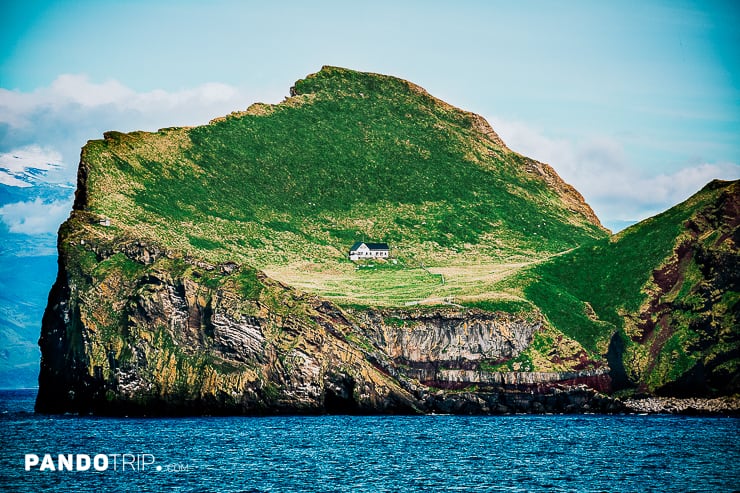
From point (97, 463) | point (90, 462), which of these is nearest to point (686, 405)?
point (97, 463)

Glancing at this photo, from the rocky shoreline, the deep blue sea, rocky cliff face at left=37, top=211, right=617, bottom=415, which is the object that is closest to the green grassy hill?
the rocky shoreline

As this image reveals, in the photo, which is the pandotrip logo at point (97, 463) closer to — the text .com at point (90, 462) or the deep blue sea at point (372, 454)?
the text .com at point (90, 462)

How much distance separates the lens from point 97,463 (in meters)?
111

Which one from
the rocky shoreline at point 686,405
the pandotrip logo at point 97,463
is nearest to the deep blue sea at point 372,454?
the pandotrip logo at point 97,463

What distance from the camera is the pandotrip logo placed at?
4267 inches

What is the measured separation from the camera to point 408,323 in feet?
593

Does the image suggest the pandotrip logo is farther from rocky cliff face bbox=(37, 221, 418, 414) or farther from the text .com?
rocky cliff face bbox=(37, 221, 418, 414)

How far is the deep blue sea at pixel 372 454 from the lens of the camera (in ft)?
335

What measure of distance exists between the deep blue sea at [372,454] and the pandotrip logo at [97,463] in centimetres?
19

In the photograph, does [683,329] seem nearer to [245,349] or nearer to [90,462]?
[245,349]

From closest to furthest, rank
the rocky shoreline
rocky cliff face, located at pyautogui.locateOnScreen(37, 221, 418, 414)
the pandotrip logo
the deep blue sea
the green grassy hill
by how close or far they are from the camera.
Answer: the deep blue sea, the pandotrip logo, rocky cliff face, located at pyautogui.locateOnScreen(37, 221, 418, 414), the rocky shoreline, the green grassy hill

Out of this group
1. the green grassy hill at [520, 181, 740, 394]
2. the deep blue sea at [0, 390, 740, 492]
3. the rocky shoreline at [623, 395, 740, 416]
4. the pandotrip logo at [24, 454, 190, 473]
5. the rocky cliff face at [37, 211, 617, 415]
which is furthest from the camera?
the green grassy hill at [520, 181, 740, 394]

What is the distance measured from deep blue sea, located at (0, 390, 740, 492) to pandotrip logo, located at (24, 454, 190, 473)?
0.19 m

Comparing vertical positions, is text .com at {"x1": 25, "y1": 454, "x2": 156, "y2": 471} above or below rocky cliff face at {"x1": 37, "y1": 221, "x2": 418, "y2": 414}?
below
